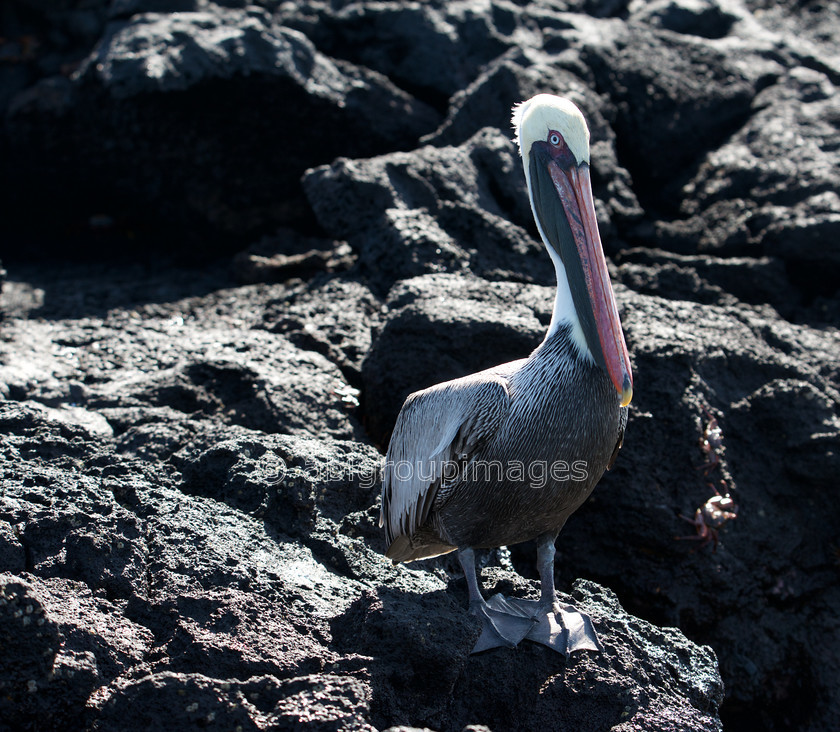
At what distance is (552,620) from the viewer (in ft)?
12.2

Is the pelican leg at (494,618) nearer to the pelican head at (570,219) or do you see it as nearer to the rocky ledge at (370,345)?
the rocky ledge at (370,345)

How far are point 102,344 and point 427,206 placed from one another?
2.82 metres

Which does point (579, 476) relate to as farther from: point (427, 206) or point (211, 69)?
point (211, 69)

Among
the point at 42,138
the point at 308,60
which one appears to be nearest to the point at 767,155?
the point at 308,60

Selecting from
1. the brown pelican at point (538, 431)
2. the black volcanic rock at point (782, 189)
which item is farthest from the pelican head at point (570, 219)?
the black volcanic rock at point (782, 189)

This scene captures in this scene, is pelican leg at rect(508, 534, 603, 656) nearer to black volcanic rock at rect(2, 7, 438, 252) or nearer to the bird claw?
the bird claw

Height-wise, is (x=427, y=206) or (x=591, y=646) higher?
(x=427, y=206)

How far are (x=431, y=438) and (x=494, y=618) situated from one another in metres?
0.91

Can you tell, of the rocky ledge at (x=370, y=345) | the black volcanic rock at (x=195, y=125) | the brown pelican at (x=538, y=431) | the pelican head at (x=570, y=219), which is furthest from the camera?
the black volcanic rock at (x=195, y=125)

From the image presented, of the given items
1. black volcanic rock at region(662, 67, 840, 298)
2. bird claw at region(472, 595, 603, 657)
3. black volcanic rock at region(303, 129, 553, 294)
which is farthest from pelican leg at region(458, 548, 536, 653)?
black volcanic rock at region(662, 67, 840, 298)

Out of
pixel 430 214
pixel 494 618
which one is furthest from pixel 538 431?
pixel 430 214

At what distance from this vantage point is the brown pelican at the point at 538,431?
12.0 ft

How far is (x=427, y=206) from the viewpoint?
6.36 metres

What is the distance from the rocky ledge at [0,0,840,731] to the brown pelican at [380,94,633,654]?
249mm
